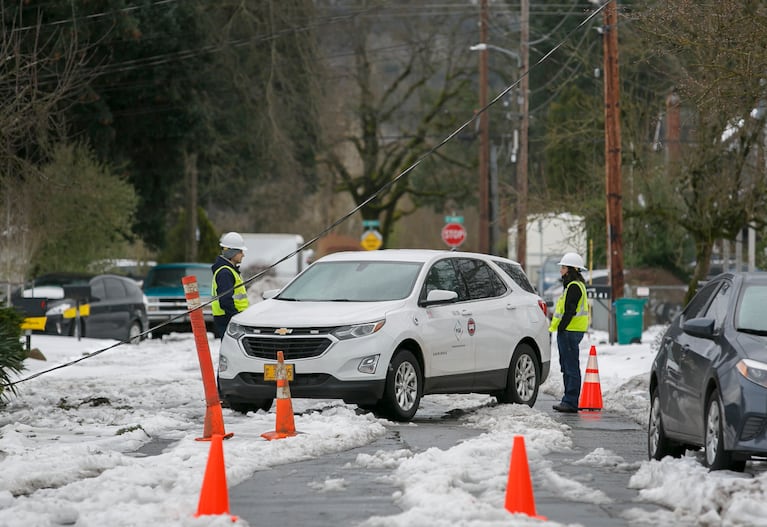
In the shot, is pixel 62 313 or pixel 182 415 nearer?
pixel 182 415

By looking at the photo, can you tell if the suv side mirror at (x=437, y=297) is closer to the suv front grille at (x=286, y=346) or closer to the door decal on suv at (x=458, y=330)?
the door decal on suv at (x=458, y=330)

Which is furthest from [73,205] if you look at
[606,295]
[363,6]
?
[363,6]

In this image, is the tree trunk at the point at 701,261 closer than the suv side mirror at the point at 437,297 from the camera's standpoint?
No

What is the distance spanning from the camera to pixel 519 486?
8.49 m

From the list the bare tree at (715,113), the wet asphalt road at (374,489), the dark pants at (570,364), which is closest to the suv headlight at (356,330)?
the wet asphalt road at (374,489)

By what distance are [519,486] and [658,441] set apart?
3556mm

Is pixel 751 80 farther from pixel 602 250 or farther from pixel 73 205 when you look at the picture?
pixel 602 250

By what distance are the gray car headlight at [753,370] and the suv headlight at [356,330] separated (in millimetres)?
5353

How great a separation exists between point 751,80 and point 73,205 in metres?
26.9

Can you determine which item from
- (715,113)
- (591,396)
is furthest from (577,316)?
(715,113)

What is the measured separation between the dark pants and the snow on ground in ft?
1.97

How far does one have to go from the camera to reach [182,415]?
50.9 ft

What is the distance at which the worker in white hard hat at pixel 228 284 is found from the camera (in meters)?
17.5

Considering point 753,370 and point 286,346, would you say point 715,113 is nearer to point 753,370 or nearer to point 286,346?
point 286,346
